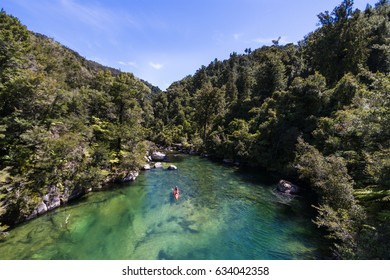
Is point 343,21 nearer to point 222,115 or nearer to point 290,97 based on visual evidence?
point 290,97

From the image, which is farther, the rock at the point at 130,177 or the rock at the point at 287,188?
the rock at the point at 130,177

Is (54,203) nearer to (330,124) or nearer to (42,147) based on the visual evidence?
(42,147)

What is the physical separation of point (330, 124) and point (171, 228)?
21.7 meters

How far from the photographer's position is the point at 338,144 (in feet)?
67.1

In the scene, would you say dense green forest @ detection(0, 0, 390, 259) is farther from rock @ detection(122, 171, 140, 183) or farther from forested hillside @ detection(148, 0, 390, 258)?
rock @ detection(122, 171, 140, 183)

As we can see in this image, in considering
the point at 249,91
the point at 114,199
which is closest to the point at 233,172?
the point at 114,199

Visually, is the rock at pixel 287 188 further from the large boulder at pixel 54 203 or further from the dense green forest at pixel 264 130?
the large boulder at pixel 54 203

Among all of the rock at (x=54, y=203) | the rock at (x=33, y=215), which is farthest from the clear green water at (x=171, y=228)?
the rock at (x=54, y=203)

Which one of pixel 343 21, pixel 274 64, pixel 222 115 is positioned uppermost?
pixel 343 21

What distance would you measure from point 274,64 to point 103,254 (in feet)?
172

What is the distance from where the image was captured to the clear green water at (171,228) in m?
13.2

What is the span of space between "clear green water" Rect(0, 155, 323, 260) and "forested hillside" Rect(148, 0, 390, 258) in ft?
9.50

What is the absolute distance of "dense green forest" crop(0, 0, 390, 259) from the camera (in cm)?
1133

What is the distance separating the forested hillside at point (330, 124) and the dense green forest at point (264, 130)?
0.11m
